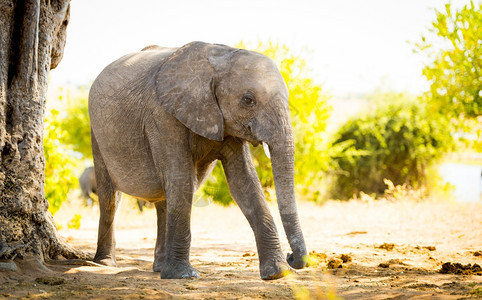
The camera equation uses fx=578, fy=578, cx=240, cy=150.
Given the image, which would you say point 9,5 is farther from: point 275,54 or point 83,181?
point 83,181

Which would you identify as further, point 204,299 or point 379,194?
point 379,194

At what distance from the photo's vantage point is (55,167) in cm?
1005

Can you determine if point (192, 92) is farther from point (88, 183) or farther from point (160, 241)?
point (88, 183)

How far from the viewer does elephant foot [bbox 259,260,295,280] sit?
226 inches

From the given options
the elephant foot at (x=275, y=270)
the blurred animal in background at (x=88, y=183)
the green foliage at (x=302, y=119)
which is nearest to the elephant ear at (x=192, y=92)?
the elephant foot at (x=275, y=270)

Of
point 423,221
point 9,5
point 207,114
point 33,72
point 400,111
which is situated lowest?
point 423,221

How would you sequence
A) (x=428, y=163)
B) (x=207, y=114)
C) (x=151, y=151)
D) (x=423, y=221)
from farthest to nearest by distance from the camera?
(x=428, y=163), (x=423, y=221), (x=151, y=151), (x=207, y=114)

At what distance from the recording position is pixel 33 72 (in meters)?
6.15

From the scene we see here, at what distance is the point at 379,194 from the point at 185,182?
51.8ft

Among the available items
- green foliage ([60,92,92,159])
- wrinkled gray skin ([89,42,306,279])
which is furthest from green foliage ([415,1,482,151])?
green foliage ([60,92,92,159])

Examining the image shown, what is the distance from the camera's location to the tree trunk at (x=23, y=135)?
581 centimetres

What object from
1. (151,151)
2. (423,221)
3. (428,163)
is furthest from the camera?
(428,163)

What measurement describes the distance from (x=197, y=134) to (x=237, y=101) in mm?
642

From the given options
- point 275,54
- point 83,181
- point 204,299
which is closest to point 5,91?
point 204,299
